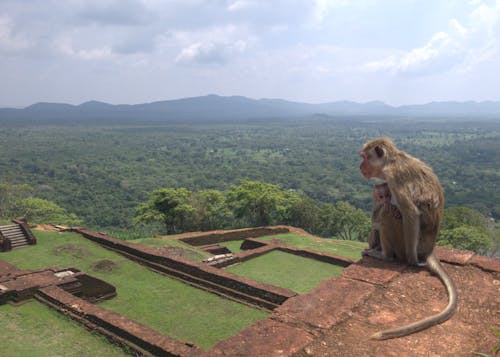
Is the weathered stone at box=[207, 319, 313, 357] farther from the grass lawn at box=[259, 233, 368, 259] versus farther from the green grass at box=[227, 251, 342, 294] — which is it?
the grass lawn at box=[259, 233, 368, 259]

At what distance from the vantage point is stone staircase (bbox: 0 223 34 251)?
1258cm

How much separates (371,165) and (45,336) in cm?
651

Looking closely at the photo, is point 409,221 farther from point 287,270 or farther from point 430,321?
point 287,270

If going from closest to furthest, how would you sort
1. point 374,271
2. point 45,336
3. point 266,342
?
1. point 266,342
2. point 374,271
3. point 45,336

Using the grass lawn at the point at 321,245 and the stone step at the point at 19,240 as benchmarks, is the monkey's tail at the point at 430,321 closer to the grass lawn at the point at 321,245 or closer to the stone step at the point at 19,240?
the stone step at the point at 19,240

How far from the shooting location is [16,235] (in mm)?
12953

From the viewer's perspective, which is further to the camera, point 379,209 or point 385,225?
point 379,209

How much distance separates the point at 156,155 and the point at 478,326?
127 metres

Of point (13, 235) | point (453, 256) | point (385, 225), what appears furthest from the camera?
point (13, 235)

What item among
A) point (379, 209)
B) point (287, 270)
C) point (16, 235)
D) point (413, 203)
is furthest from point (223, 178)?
point (413, 203)

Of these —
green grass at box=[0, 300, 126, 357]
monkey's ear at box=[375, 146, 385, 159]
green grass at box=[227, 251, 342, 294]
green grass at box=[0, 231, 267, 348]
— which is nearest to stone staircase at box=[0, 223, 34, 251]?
green grass at box=[0, 231, 267, 348]

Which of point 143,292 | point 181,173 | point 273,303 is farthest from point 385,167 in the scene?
point 181,173

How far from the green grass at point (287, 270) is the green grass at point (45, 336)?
5711 mm

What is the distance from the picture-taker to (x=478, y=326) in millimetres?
2980
